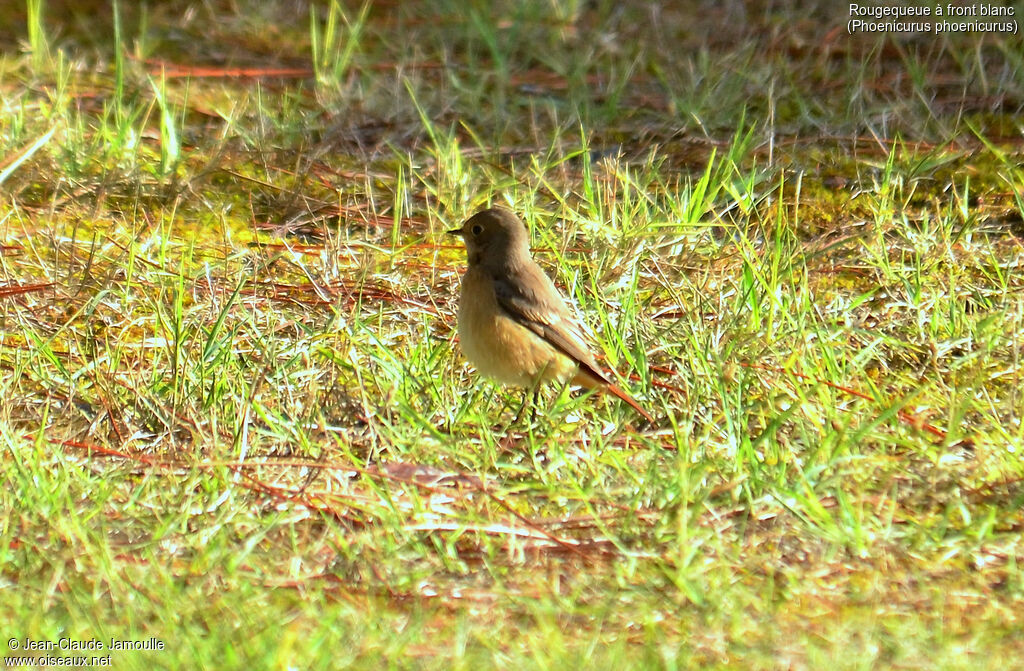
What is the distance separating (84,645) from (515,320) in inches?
80.9

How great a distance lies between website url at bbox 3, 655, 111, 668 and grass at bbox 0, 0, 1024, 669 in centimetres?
6

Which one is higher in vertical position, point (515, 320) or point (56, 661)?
point (515, 320)

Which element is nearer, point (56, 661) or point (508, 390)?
point (56, 661)

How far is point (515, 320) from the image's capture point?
480 cm

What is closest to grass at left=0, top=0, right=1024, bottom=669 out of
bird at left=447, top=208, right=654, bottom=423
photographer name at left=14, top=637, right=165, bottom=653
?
photographer name at left=14, top=637, right=165, bottom=653

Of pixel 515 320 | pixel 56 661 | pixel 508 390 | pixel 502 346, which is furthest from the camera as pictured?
pixel 508 390

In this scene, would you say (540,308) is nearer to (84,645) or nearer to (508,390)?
(508,390)

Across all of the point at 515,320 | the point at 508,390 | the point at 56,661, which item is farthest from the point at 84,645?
the point at 508,390

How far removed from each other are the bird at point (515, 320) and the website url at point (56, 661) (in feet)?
6.01

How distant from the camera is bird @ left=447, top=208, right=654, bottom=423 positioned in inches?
182

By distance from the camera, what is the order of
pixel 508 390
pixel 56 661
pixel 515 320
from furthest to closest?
pixel 508 390
pixel 515 320
pixel 56 661

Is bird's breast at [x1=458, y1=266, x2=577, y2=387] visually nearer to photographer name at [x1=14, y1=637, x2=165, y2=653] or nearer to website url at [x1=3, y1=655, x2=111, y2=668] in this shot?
photographer name at [x1=14, y1=637, x2=165, y2=653]

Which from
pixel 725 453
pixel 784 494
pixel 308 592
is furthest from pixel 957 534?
pixel 308 592

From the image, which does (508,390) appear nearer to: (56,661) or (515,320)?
(515,320)
